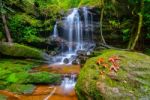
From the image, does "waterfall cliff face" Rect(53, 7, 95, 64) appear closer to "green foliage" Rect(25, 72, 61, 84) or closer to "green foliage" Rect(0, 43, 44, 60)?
"green foliage" Rect(0, 43, 44, 60)

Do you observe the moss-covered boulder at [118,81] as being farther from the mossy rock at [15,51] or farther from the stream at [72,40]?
the mossy rock at [15,51]

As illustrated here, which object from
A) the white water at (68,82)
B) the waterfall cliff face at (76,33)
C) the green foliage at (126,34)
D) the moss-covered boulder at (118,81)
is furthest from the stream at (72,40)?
the moss-covered boulder at (118,81)

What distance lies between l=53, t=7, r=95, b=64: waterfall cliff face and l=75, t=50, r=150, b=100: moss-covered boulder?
284 inches

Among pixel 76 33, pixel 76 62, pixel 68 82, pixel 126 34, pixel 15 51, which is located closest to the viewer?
pixel 68 82

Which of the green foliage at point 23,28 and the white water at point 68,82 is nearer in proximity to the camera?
the white water at point 68,82

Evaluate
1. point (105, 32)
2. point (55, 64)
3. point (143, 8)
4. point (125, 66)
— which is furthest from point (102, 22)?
point (125, 66)

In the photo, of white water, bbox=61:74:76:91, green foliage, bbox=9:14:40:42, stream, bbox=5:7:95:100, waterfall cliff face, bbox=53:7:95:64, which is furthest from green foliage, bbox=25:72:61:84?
green foliage, bbox=9:14:40:42

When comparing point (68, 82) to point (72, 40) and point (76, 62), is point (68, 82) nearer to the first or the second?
point (76, 62)

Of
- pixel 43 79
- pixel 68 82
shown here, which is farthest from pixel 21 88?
pixel 68 82

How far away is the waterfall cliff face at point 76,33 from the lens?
1299 centimetres

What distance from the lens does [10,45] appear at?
37.1ft

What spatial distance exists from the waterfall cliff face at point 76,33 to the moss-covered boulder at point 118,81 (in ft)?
23.7

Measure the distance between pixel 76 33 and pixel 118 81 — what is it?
352 inches

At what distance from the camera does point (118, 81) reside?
16.1 ft
